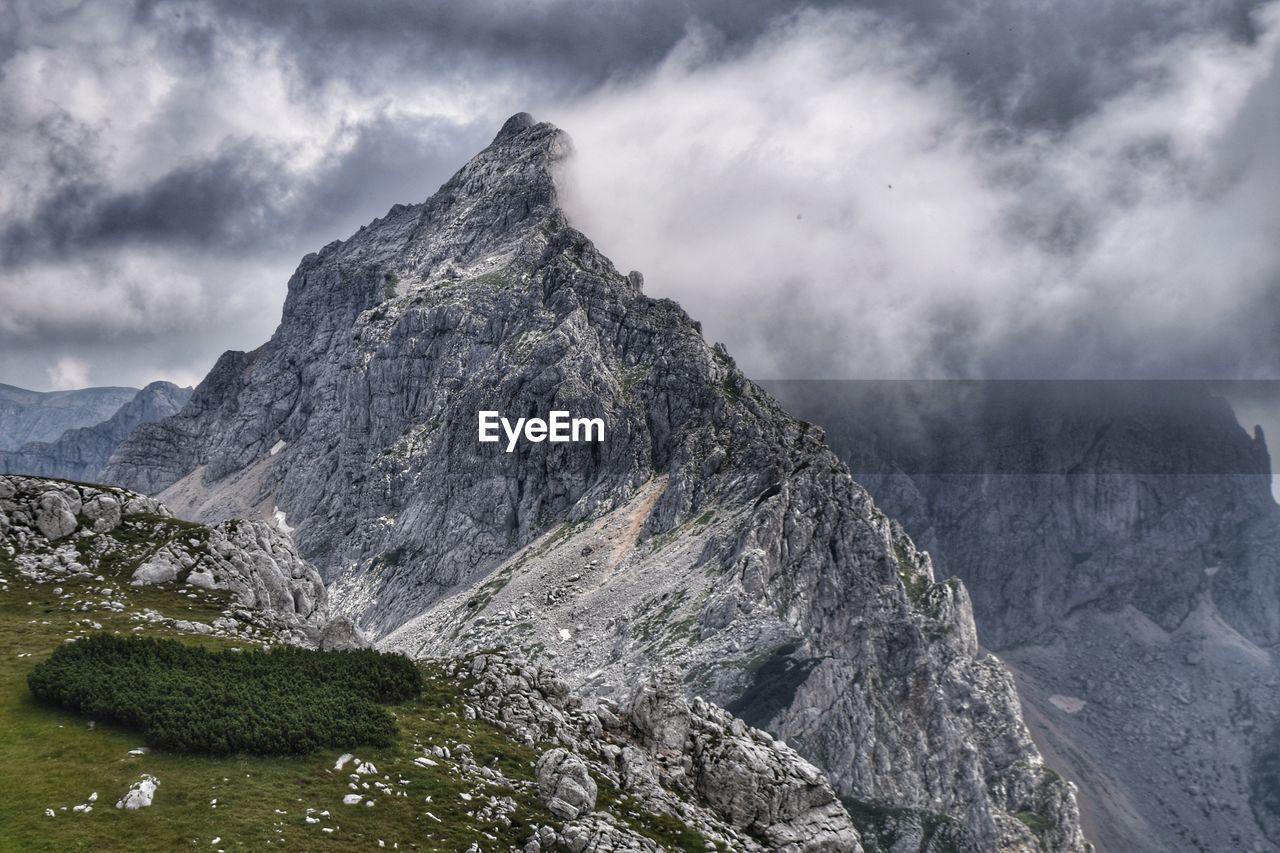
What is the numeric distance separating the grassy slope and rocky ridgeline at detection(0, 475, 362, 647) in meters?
22.4

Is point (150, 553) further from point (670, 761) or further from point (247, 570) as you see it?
point (670, 761)

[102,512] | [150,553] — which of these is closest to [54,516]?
[102,512]

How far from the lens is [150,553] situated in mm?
72500

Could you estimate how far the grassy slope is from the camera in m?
31.7

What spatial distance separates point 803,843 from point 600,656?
10651 centimetres

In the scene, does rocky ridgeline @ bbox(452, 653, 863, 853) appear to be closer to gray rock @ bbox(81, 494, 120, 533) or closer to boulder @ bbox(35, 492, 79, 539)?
gray rock @ bbox(81, 494, 120, 533)

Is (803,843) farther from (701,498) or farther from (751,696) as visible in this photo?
(701,498)

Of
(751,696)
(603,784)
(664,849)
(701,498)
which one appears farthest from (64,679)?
(701,498)

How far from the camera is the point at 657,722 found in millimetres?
53094

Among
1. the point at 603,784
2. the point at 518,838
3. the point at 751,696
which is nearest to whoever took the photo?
the point at 518,838

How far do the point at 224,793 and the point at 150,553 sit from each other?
45.2 meters

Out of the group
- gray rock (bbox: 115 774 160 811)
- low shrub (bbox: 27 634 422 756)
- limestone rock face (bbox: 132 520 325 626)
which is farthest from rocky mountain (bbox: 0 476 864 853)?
low shrub (bbox: 27 634 422 756)

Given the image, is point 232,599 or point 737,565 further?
point 737,565

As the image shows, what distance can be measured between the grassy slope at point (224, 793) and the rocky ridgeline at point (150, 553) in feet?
73.6
